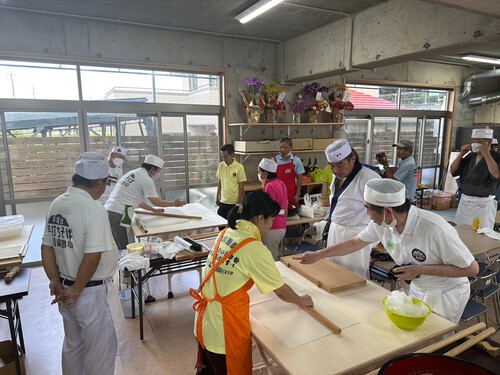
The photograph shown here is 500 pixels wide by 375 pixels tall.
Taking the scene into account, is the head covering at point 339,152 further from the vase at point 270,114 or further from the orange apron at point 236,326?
the vase at point 270,114

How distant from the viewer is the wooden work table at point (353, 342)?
4.45ft

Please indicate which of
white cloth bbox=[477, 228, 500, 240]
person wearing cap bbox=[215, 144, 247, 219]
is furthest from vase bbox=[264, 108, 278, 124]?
white cloth bbox=[477, 228, 500, 240]

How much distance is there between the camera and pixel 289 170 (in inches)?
194

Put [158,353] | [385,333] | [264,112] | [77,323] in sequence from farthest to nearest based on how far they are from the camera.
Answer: [264,112] < [158,353] < [77,323] < [385,333]

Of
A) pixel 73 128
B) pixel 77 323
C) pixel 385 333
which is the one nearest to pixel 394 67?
pixel 73 128

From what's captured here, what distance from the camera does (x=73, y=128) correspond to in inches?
180

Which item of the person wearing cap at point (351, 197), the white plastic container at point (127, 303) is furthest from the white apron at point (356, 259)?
the white plastic container at point (127, 303)

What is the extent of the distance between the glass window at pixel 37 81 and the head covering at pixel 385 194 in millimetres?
4183

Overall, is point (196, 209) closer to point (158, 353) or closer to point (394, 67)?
point (158, 353)

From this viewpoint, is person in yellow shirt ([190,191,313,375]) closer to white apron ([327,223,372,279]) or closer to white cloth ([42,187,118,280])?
white cloth ([42,187,118,280])

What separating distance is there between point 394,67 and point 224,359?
22.5ft

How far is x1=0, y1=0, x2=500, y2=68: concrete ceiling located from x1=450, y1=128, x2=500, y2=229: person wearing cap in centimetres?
107

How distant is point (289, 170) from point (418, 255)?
10.3ft

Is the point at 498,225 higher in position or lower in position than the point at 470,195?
lower
